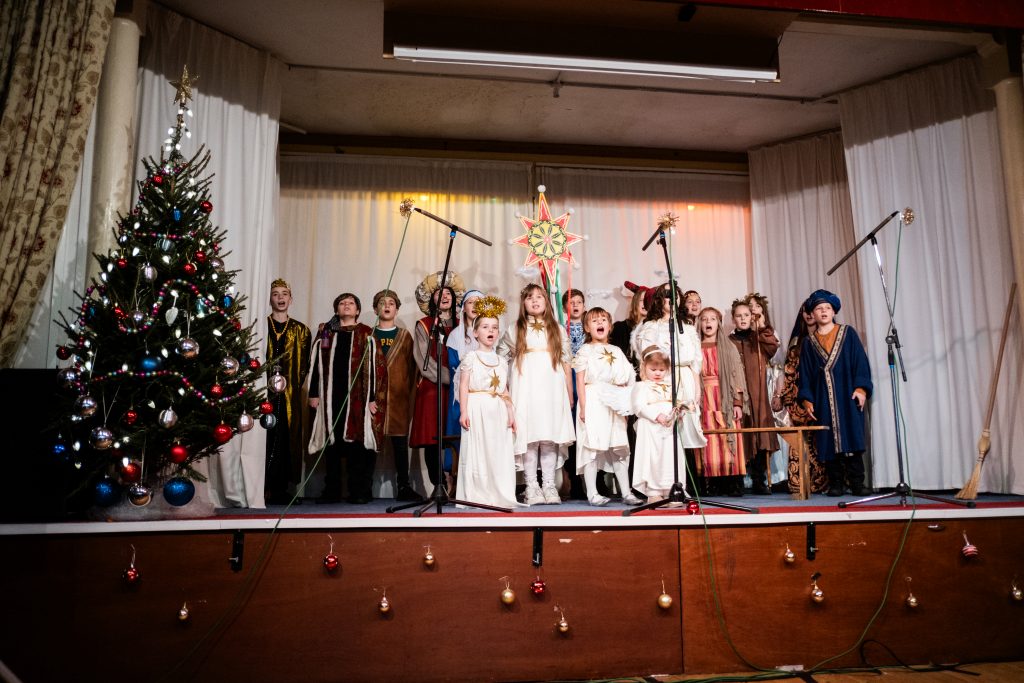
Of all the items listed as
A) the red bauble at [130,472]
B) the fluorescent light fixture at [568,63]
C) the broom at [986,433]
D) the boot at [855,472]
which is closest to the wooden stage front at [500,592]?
the red bauble at [130,472]

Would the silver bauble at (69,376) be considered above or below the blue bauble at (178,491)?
above

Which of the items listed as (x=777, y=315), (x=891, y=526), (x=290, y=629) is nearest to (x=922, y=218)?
(x=777, y=315)

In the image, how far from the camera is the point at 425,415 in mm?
5402

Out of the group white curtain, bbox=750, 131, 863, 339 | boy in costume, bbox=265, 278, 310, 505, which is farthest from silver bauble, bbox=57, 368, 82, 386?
white curtain, bbox=750, 131, 863, 339

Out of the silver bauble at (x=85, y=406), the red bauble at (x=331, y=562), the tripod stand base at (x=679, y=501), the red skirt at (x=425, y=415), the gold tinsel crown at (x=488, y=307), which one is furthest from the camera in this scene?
the red skirt at (x=425, y=415)

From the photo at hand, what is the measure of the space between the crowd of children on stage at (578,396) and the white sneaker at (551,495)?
0.03ft

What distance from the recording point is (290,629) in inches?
138

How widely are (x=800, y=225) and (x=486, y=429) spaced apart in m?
4.10

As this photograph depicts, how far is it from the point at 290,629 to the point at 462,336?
2.62 meters

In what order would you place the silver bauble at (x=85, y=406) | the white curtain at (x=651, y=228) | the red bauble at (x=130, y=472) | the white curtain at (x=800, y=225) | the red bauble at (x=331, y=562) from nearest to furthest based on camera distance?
the silver bauble at (x=85, y=406)
the red bauble at (x=130, y=472)
the red bauble at (x=331, y=562)
the white curtain at (x=800, y=225)
the white curtain at (x=651, y=228)

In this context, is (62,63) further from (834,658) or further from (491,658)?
(834,658)

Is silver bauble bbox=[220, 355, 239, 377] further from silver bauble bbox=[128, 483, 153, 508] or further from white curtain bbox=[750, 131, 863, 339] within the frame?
white curtain bbox=[750, 131, 863, 339]

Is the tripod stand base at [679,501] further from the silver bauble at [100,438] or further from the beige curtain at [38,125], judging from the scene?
the beige curtain at [38,125]

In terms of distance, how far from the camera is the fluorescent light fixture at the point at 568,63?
4742mm
